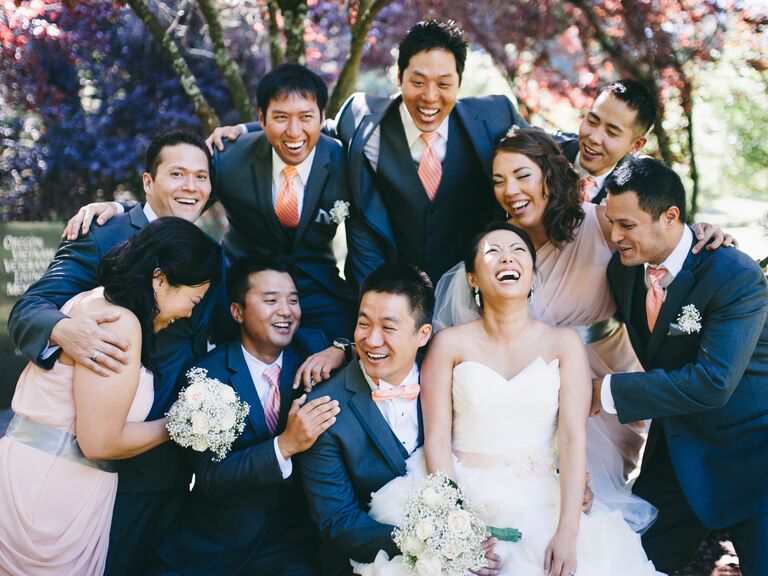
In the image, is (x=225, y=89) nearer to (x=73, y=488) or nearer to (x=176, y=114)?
(x=176, y=114)

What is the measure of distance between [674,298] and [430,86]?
1.78 meters

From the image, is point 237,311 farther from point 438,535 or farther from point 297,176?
point 438,535

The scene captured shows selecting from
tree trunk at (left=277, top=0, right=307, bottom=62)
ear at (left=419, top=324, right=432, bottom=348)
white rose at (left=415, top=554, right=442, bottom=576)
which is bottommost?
white rose at (left=415, top=554, right=442, bottom=576)

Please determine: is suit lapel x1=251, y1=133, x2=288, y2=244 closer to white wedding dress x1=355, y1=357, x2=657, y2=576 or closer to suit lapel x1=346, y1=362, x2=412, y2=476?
suit lapel x1=346, y1=362, x2=412, y2=476

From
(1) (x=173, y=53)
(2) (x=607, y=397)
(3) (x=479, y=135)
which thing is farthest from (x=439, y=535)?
(1) (x=173, y=53)

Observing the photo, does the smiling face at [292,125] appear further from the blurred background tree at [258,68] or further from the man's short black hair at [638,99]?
the blurred background tree at [258,68]

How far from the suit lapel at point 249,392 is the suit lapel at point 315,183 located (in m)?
1.03

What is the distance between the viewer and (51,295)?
3.79 m

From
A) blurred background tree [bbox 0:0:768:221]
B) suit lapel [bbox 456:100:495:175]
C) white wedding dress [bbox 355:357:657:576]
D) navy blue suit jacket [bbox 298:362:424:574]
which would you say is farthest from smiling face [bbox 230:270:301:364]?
blurred background tree [bbox 0:0:768:221]

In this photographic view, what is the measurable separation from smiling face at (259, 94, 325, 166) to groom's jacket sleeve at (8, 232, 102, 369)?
1.20 meters

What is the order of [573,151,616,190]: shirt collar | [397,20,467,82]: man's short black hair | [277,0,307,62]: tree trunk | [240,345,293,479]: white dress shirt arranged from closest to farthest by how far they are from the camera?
[240,345,293,479]: white dress shirt → [397,20,467,82]: man's short black hair → [573,151,616,190]: shirt collar → [277,0,307,62]: tree trunk

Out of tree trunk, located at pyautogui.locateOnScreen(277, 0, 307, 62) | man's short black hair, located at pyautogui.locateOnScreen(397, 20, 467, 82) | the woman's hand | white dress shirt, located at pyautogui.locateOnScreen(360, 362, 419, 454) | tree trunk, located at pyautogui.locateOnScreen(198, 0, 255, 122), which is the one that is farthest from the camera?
tree trunk, located at pyautogui.locateOnScreen(277, 0, 307, 62)

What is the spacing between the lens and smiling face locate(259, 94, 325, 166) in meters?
4.39

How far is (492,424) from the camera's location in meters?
3.71
